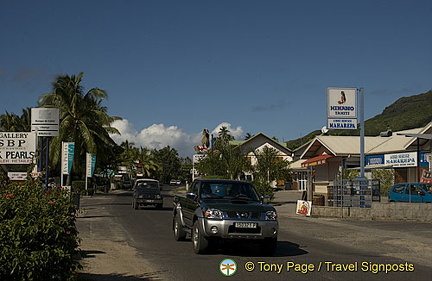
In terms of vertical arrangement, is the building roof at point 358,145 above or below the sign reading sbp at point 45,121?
above

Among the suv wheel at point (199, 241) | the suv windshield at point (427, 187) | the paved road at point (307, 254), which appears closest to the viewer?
the paved road at point (307, 254)

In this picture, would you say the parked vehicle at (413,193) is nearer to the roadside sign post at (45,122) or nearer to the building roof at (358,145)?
the building roof at (358,145)

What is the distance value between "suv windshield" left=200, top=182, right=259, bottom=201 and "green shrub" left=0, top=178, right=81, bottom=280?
5968mm

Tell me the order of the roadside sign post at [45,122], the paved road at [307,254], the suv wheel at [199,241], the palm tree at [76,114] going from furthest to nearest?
the palm tree at [76,114]
the roadside sign post at [45,122]
the suv wheel at [199,241]
the paved road at [307,254]

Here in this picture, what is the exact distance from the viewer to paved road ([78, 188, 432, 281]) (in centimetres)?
969

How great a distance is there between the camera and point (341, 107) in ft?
93.0

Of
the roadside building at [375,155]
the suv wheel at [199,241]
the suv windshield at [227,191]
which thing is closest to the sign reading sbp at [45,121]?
the suv windshield at [227,191]

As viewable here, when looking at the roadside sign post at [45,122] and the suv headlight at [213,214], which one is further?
the roadside sign post at [45,122]

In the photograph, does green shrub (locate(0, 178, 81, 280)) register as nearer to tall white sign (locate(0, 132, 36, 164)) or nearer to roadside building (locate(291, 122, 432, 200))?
tall white sign (locate(0, 132, 36, 164))

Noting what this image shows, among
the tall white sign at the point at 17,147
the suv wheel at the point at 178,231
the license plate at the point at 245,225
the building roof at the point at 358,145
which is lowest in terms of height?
the suv wheel at the point at 178,231

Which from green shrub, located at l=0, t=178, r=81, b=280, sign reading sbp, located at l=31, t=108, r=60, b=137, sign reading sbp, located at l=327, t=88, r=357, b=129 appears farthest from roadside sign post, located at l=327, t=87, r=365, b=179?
green shrub, located at l=0, t=178, r=81, b=280

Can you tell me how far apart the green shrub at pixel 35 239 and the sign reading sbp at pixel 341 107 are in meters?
22.7

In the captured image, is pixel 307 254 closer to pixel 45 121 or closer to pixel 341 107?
pixel 45 121

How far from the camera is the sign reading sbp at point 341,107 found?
28.3 metres
